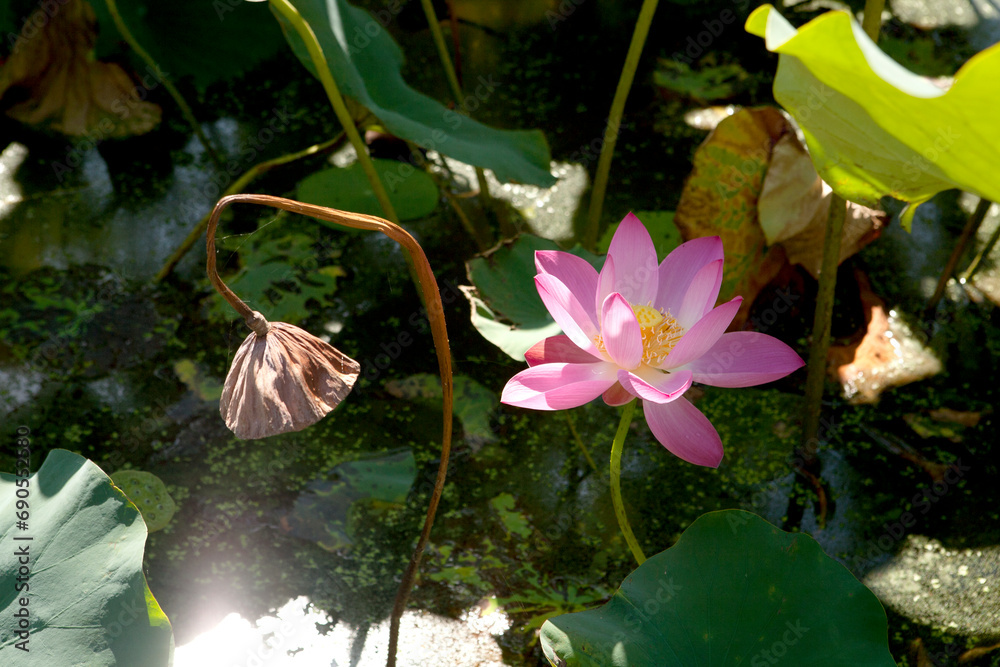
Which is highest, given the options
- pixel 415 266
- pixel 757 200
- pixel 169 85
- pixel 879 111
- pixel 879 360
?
pixel 879 111

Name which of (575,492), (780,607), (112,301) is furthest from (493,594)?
(112,301)

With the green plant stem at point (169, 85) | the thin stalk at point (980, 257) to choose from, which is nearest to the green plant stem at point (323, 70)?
the green plant stem at point (169, 85)


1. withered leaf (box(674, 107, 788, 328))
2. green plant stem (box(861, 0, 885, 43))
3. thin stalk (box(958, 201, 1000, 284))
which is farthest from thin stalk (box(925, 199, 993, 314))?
green plant stem (box(861, 0, 885, 43))

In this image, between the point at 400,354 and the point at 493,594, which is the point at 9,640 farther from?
the point at 400,354

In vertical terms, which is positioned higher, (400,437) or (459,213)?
(459,213)

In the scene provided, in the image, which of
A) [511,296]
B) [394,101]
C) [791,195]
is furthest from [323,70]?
[791,195]

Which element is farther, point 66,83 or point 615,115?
point 66,83

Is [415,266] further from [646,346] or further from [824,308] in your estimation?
[824,308]

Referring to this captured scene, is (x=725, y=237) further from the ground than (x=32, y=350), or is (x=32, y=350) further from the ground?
(x=725, y=237)
